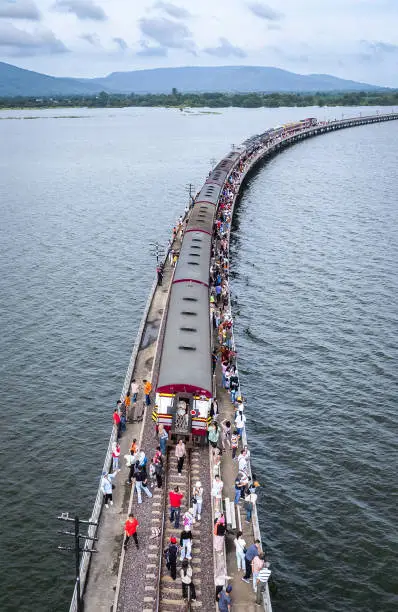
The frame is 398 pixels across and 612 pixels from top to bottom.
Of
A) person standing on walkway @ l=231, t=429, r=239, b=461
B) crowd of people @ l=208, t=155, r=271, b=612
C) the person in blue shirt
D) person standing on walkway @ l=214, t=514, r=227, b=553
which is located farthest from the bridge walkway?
person standing on walkway @ l=231, t=429, r=239, b=461

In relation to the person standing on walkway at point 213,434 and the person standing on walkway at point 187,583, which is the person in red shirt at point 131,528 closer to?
the person standing on walkway at point 187,583

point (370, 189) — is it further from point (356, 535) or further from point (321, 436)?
point (356, 535)

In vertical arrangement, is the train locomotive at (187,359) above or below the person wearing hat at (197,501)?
above

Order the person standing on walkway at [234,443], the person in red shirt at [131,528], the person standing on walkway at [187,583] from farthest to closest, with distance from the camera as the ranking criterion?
the person standing on walkway at [234,443]
the person in red shirt at [131,528]
the person standing on walkway at [187,583]

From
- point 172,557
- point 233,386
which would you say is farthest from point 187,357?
point 172,557

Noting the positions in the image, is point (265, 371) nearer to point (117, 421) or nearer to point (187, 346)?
point (187, 346)

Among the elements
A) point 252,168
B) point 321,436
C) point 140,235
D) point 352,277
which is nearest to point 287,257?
point 352,277

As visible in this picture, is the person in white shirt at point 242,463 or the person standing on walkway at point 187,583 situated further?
the person in white shirt at point 242,463

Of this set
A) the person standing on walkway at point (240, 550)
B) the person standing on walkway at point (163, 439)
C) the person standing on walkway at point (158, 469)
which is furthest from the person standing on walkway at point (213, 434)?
the person standing on walkway at point (240, 550)
